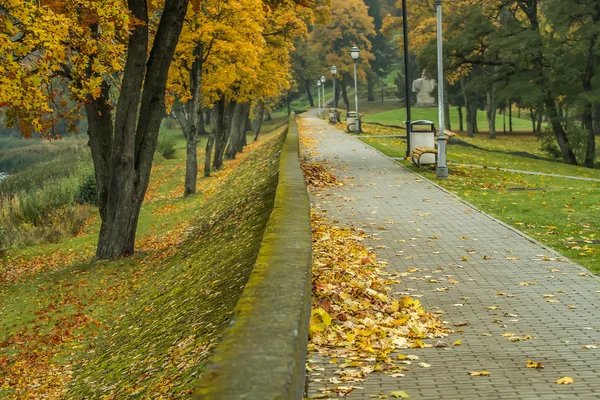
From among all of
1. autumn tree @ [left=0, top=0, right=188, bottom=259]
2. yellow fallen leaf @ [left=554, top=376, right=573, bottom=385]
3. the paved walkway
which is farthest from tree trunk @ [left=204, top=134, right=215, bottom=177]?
yellow fallen leaf @ [left=554, top=376, right=573, bottom=385]

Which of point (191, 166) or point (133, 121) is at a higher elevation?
point (133, 121)

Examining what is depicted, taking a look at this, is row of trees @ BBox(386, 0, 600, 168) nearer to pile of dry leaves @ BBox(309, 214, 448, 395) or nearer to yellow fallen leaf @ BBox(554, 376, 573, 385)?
pile of dry leaves @ BBox(309, 214, 448, 395)

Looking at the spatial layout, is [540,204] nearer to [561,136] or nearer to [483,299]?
[483,299]

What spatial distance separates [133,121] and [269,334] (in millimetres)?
12956

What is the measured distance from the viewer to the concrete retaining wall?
13.2ft

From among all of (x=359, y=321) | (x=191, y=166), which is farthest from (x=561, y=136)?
(x=359, y=321)

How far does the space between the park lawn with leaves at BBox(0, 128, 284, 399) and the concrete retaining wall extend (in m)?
0.88

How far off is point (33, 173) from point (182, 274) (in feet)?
94.6

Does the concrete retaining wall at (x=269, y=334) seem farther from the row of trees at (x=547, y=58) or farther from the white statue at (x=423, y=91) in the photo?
the white statue at (x=423, y=91)

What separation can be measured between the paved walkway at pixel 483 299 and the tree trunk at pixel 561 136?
2395cm

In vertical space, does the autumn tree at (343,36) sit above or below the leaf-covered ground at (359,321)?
above

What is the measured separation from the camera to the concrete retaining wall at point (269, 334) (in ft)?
13.2

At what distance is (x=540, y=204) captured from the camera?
56.5ft

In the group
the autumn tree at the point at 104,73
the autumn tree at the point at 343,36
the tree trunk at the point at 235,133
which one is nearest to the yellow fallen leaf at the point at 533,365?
the autumn tree at the point at 104,73
